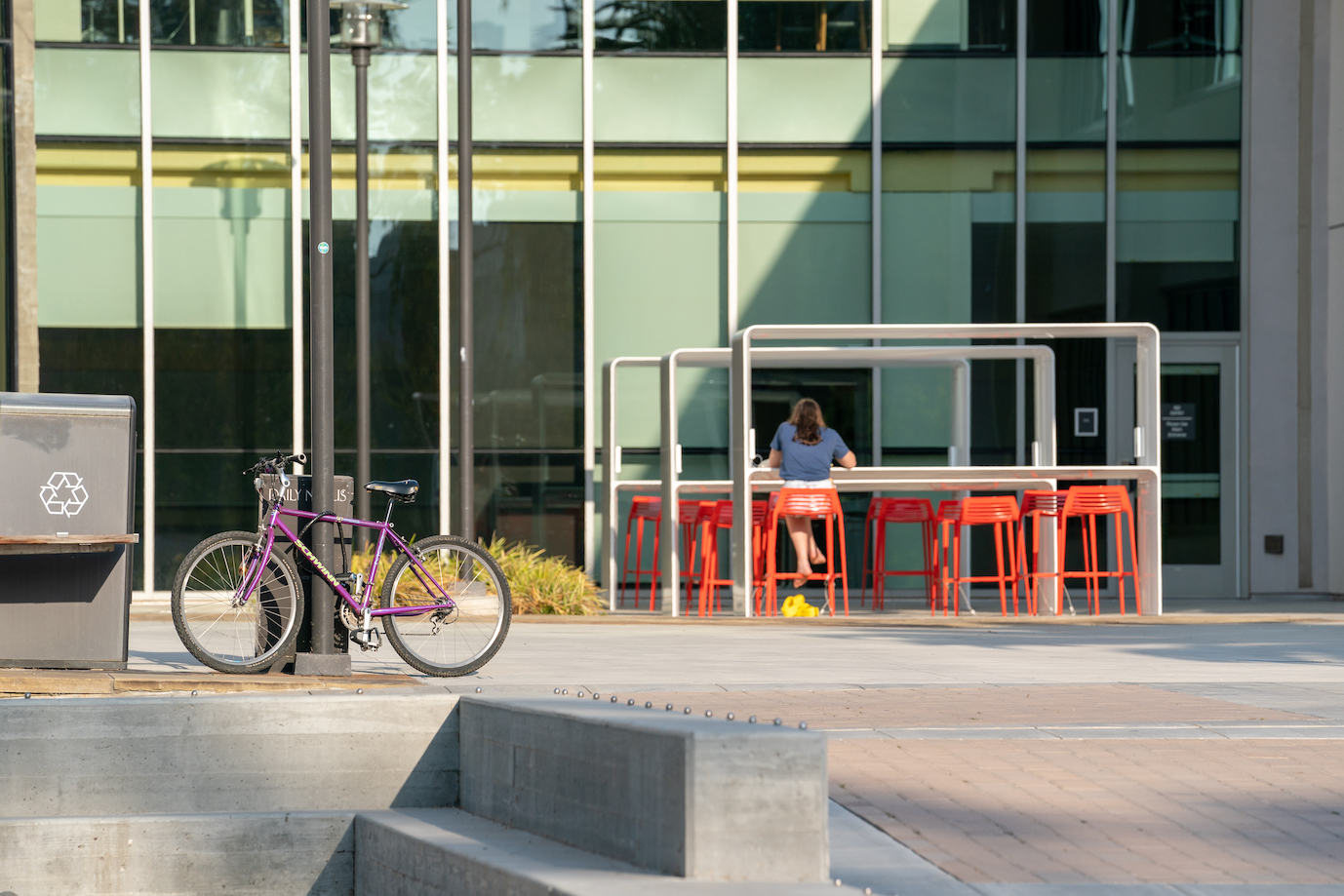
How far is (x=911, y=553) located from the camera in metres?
15.6

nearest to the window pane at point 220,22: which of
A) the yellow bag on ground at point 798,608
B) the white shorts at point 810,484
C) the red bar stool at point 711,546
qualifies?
the red bar stool at point 711,546

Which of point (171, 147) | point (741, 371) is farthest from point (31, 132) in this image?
point (741, 371)

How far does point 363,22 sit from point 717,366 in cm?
504

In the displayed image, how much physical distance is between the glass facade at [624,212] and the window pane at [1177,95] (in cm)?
3

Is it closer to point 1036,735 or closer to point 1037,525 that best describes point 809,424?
point 1037,525

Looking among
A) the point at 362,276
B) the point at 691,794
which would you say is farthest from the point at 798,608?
the point at 691,794

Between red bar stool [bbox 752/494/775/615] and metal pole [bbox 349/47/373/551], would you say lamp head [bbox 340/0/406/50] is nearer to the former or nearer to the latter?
metal pole [bbox 349/47/373/551]

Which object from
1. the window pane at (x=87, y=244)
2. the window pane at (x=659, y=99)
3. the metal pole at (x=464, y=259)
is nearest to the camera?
the metal pole at (x=464, y=259)

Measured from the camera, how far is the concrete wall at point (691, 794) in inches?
148

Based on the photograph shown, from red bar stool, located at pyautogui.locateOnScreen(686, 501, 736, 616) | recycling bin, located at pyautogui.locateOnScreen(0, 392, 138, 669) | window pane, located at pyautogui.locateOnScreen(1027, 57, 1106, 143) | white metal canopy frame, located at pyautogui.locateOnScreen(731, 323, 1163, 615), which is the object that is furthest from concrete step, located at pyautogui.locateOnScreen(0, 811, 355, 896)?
window pane, located at pyautogui.locateOnScreen(1027, 57, 1106, 143)

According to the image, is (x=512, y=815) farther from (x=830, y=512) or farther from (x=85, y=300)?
(x=85, y=300)

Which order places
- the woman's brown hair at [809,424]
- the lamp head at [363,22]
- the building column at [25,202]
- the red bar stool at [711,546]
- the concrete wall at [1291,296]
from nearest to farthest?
the lamp head at [363,22] → the woman's brown hair at [809,424] → the red bar stool at [711,546] → the building column at [25,202] → the concrete wall at [1291,296]

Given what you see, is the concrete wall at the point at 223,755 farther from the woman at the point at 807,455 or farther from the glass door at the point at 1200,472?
the glass door at the point at 1200,472

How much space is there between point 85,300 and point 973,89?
948 cm
